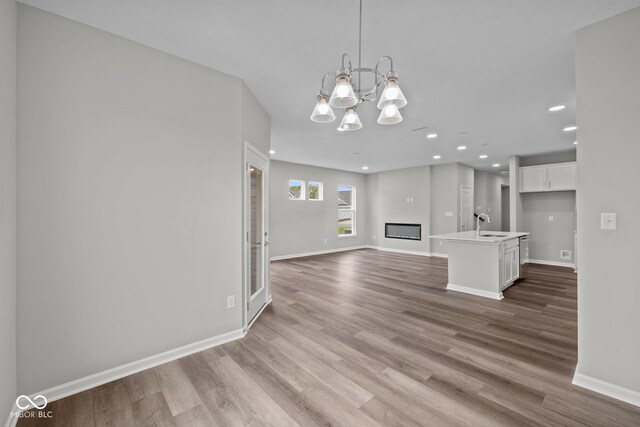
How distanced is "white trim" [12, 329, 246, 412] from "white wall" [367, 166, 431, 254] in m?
6.79

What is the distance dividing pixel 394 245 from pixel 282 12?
7949 mm

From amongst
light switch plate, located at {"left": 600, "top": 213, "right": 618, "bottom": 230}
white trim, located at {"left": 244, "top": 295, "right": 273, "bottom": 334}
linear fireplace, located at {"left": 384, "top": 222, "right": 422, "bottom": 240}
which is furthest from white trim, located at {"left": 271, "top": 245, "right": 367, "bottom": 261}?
light switch plate, located at {"left": 600, "top": 213, "right": 618, "bottom": 230}

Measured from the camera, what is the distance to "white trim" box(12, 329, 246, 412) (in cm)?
191

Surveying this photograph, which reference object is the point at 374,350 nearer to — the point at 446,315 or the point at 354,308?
the point at 354,308

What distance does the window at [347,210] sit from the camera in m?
9.20

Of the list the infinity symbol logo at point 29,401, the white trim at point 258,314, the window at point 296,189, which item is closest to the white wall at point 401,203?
the window at point 296,189

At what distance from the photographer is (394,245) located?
8.93 meters

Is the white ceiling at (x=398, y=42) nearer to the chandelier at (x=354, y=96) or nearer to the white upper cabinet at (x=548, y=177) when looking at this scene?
the chandelier at (x=354, y=96)

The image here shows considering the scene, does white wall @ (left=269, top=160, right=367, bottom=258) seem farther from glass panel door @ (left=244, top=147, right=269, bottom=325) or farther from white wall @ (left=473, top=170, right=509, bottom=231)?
white wall @ (left=473, top=170, right=509, bottom=231)

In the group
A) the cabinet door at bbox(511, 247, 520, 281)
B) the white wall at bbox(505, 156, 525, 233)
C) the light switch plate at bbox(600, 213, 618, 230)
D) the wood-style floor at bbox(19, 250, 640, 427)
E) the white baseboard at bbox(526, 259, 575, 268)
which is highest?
the white wall at bbox(505, 156, 525, 233)

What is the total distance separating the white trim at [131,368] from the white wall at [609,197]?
3.02 meters

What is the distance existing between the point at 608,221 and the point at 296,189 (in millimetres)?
6556

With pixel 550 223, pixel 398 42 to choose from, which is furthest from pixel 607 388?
pixel 550 223

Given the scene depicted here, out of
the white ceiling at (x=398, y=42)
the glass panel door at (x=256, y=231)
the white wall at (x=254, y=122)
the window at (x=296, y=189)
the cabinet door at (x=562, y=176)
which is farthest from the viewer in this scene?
the window at (x=296, y=189)
